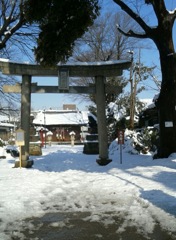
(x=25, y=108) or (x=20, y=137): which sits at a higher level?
(x=25, y=108)

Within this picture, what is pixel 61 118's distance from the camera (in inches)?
2084

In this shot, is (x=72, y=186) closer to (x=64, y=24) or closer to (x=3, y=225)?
(x=3, y=225)

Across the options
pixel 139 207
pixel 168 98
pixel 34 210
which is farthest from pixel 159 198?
pixel 168 98

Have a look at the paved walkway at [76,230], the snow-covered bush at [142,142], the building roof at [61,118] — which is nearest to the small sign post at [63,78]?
the snow-covered bush at [142,142]

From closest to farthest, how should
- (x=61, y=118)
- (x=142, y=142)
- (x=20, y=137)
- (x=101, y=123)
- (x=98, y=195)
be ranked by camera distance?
(x=98, y=195) → (x=20, y=137) → (x=101, y=123) → (x=142, y=142) → (x=61, y=118)

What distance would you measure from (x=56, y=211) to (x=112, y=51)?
90.8 feet

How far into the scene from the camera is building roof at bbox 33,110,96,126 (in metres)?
51.5

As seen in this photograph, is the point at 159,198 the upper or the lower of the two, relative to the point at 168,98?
lower

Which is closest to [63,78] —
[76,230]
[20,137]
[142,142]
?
[20,137]

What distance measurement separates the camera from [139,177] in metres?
10.0

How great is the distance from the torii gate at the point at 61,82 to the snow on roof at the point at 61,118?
36262 mm

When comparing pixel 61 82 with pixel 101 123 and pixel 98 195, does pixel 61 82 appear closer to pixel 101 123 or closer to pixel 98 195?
pixel 101 123

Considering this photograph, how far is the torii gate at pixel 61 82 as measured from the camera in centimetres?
1384

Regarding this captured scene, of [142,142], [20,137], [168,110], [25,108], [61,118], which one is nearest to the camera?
[168,110]
